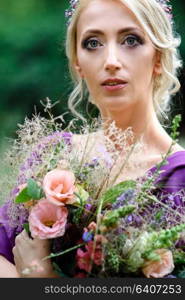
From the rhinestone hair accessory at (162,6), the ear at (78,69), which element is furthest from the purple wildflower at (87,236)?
the rhinestone hair accessory at (162,6)

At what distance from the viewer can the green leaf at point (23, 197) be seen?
2.57 m

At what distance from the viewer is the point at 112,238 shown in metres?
2.45

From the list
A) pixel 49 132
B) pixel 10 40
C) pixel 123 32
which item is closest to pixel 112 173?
pixel 49 132

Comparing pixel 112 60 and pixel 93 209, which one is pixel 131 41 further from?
pixel 93 209

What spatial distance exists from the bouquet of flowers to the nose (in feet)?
1.38

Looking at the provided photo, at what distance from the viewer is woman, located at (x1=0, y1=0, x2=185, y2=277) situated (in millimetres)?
3088

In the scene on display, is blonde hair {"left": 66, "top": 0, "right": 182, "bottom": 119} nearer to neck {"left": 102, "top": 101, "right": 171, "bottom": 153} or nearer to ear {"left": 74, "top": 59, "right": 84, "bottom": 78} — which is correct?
ear {"left": 74, "top": 59, "right": 84, "bottom": 78}

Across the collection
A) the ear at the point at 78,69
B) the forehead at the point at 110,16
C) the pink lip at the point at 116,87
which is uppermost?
the forehead at the point at 110,16

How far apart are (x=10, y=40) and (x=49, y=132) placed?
6.25 metres

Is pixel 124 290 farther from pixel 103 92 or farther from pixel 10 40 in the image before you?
pixel 10 40

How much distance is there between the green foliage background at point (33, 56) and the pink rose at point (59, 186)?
19.2 feet

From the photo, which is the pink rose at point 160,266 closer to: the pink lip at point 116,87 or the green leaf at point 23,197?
the green leaf at point 23,197

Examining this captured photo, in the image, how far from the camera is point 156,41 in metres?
3.24

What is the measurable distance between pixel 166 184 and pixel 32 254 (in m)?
0.56
